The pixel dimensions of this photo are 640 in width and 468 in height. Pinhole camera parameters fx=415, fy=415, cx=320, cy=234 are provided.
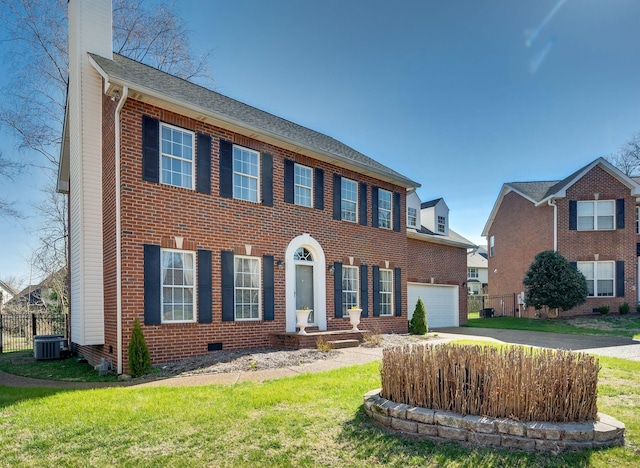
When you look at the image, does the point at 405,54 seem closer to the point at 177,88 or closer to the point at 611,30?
the point at 611,30

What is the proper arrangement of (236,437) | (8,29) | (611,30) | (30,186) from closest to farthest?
(236,437) < (611,30) < (8,29) < (30,186)

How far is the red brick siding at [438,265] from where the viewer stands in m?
18.4

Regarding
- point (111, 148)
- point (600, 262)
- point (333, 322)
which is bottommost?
point (333, 322)

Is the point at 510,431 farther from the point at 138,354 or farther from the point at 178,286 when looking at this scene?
the point at 178,286

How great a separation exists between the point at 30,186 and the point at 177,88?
1289 cm

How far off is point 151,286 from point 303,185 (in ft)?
18.7

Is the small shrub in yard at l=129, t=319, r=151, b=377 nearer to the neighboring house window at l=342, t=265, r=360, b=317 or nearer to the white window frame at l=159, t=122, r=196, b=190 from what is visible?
the white window frame at l=159, t=122, r=196, b=190

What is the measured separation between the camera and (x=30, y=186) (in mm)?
19562

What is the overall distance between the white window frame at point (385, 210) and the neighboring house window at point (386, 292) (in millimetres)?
1788

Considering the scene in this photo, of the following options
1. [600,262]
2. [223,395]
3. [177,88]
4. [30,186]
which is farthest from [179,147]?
[600,262]

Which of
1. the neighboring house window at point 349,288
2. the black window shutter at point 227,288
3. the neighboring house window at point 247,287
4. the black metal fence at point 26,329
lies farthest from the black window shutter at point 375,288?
the black metal fence at point 26,329

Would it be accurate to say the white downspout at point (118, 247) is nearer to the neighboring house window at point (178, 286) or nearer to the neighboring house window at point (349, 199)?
the neighboring house window at point (178, 286)

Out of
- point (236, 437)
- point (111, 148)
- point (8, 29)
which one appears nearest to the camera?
point (236, 437)

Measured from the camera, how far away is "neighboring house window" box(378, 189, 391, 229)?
15844mm
